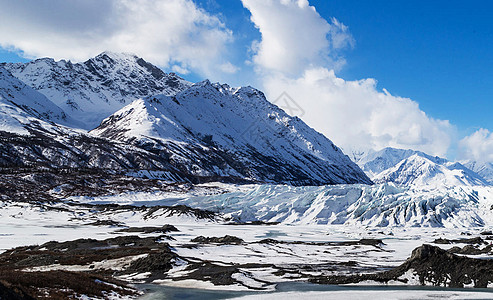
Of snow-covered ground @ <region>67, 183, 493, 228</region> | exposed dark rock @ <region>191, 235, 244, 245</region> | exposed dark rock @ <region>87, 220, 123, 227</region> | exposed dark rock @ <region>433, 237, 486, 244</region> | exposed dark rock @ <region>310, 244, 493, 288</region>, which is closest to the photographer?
exposed dark rock @ <region>310, 244, 493, 288</region>

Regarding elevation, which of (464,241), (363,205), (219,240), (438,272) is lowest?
(219,240)

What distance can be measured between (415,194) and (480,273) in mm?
84196

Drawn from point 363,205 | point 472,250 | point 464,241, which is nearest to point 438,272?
point 472,250

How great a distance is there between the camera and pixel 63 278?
37.3m

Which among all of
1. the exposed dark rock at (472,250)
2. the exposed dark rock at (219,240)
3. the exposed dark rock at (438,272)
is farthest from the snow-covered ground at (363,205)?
the exposed dark rock at (438,272)

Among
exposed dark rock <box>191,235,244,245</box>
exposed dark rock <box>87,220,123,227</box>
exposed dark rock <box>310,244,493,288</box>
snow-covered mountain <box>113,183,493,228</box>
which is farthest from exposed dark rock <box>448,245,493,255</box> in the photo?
exposed dark rock <box>87,220,123,227</box>

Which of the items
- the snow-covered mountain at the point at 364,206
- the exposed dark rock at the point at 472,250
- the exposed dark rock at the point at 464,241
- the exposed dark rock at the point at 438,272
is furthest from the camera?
the snow-covered mountain at the point at 364,206

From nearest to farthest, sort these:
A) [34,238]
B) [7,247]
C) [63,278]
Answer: [63,278]
[7,247]
[34,238]

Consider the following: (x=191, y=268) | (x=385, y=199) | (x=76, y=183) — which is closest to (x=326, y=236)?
(x=385, y=199)

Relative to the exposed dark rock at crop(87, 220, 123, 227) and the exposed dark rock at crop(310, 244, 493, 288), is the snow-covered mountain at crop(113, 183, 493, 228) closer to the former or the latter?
the exposed dark rock at crop(87, 220, 123, 227)

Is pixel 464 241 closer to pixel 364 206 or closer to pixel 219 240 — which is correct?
pixel 364 206

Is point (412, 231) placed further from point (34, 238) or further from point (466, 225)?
point (34, 238)

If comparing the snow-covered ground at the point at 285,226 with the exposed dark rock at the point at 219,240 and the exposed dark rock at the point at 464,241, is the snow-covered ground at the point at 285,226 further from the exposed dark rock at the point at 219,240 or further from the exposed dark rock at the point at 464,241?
the exposed dark rock at the point at 464,241

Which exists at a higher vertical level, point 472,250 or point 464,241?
point 464,241
